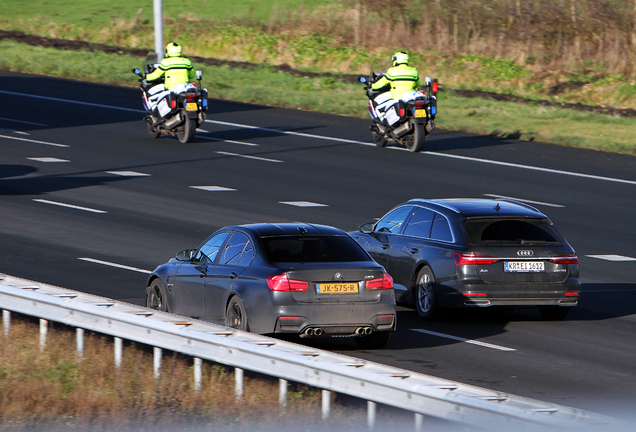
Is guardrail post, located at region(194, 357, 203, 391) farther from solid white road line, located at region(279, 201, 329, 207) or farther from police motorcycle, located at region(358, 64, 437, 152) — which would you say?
police motorcycle, located at region(358, 64, 437, 152)

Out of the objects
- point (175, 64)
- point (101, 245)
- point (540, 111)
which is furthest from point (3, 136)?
point (540, 111)

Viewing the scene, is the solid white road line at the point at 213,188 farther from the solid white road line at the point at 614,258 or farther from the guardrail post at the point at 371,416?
the guardrail post at the point at 371,416

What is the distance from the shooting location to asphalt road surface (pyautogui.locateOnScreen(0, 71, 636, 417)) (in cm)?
1120

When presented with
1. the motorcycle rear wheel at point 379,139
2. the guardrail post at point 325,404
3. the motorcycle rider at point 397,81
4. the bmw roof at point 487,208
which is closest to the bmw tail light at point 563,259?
the bmw roof at point 487,208

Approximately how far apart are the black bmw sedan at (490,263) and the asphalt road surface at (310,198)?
329mm

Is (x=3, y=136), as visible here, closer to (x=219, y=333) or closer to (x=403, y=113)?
(x=403, y=113)

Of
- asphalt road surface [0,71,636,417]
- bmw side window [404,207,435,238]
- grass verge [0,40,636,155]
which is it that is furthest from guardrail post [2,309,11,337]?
grass verge [0,40,636,155]

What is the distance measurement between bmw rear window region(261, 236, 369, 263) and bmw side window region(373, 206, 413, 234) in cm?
311

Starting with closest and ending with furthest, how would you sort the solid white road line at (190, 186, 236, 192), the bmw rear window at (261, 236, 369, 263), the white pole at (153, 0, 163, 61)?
the bmw rear window at (261, 236, 369, 263) → the solid white road line at (190, 186, 236, 192) → the white pole at (153, 0, 163, 61)

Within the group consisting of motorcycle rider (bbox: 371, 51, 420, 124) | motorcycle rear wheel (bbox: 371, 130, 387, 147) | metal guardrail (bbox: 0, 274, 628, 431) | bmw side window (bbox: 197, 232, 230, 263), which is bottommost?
metal guardrail (bbox: 0, 274, 628, 431)

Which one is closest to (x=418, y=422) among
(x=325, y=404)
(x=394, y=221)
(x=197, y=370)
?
(x=325, y=404)

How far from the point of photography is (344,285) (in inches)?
421

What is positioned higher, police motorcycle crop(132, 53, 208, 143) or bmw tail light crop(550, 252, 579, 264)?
police motorcycle crop(132, 53, 208, 143)

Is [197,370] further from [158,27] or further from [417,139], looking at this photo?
[158,27]
